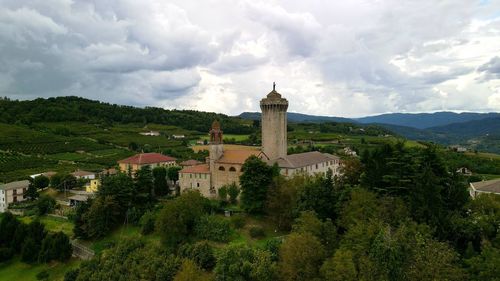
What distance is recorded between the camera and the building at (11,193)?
231 ft

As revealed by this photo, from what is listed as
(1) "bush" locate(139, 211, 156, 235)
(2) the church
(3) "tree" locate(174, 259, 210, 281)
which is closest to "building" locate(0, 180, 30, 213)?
(2) the church

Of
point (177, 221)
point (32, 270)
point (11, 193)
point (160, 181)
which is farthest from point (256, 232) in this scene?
→ point (11, 193)

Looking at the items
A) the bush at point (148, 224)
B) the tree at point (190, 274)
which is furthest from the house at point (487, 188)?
the bush at point (148, 224)

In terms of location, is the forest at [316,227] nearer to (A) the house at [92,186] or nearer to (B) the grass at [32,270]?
(B) the grass at [32,270]

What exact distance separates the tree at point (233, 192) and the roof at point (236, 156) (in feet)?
11.7

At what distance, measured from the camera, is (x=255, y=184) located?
1934 inches

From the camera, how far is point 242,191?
168 feet

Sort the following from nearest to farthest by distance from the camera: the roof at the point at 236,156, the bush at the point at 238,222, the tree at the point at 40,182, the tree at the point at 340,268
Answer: the tree at the point at 340,268
the bush at the point at 238,222
the roof at the point at 236,156
the tree at the point at 40,182

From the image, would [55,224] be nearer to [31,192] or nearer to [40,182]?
[31,192]

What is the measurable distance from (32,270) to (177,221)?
2277cm

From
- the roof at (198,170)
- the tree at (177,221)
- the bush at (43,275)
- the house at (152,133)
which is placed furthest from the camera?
the house at (152,133)

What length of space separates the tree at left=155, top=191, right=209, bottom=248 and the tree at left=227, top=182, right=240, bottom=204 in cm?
661

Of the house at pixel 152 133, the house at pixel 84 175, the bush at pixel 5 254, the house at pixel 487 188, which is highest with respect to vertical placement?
the house at pixel 152 133

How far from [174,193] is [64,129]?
87.0 meters
